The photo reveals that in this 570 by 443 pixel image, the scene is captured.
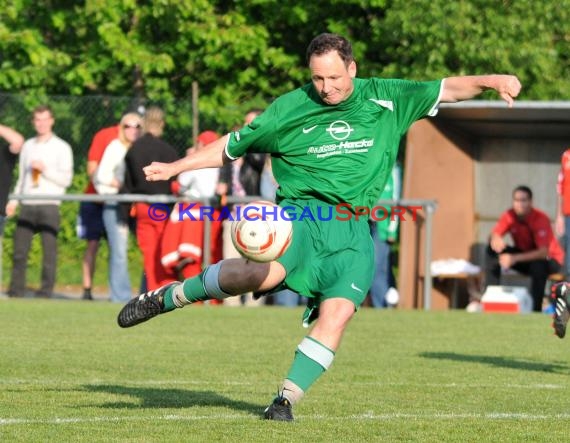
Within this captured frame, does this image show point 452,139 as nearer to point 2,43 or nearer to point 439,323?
point 439,323

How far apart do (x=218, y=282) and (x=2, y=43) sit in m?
15.3

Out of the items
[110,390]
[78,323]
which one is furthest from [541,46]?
[110,390]

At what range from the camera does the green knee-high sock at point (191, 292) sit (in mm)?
7344

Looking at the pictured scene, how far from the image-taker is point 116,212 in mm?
16906

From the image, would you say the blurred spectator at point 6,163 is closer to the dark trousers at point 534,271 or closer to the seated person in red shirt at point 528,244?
the seated person in red shirt at point 528,244

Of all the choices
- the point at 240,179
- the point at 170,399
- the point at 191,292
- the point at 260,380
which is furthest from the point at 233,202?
the point at 191,292

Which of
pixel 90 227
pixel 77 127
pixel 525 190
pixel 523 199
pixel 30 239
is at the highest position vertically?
pixel 77 127

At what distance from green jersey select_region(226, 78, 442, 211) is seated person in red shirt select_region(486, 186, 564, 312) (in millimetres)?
10281

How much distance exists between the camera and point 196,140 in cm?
1886

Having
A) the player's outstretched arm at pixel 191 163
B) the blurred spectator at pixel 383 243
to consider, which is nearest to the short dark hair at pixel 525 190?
the blurred spectator at pixel 383 243

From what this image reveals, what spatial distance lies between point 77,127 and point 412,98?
40.8 feet

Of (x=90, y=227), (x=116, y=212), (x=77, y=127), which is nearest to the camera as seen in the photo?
(x=116, y=212)

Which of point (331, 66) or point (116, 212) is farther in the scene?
point (116, 212)

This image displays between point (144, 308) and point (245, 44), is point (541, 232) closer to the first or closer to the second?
point (245, 44)
